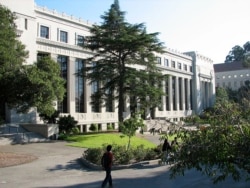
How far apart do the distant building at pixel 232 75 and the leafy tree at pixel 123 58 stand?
87218 millimetres

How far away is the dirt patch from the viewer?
18.4 m

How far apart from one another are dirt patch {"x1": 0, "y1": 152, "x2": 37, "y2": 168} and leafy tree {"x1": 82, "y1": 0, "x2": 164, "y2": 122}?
16282 mm

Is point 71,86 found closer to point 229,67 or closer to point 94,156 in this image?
point 94,156

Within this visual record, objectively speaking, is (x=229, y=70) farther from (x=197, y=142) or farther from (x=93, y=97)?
(x=197, y=142)

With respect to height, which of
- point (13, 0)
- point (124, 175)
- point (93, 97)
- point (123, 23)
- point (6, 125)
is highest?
point (13, 0)

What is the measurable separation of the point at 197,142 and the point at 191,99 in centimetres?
7758

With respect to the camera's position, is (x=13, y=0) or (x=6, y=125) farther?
(x=13, y=0)

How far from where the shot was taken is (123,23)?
37438 millimetres

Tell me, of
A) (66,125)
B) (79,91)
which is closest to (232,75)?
(79,91)

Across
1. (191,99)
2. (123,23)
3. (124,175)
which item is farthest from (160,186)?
(191,99)

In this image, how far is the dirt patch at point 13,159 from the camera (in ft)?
60.4

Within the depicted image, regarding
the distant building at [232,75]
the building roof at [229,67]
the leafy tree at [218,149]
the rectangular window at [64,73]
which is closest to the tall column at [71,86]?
the rectangular window at [64,73]

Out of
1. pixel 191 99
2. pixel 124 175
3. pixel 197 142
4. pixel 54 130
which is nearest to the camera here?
pixel 197 142

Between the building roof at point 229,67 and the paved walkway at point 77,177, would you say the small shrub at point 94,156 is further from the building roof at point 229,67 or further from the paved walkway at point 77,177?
the building roof at point 229,67
